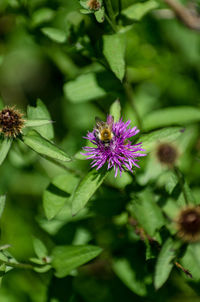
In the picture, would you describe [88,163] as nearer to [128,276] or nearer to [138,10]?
[128,276]

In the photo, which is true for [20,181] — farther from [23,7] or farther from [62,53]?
[23,7]

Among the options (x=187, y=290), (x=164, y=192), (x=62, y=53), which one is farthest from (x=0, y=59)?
(x=187, y=290)

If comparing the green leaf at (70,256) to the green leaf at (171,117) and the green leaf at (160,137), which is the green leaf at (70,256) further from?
the green leaf at (171,117)

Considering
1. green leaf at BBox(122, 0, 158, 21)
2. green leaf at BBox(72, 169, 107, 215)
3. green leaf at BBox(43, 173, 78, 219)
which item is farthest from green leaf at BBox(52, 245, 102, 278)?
green leaf at BBox(122, 0, 158, 21)

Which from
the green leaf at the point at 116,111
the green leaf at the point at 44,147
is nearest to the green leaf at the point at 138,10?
the green leaf at the point at 116,111

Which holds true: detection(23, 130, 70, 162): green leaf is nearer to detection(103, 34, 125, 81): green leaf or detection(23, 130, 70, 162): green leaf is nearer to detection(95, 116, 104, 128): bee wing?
detection(95, 116, 104, 128): bee wing

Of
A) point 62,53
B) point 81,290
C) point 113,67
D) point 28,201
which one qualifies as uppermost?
point 113,67
